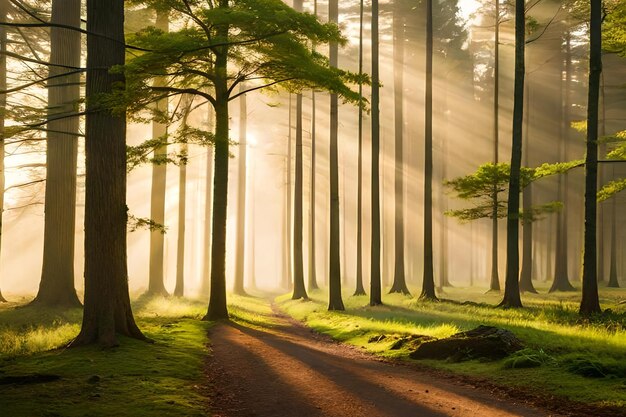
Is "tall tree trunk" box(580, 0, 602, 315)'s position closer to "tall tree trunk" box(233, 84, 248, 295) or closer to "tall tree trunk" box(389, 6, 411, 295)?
"tall tree trunk" box(389, 6, 411, 295)

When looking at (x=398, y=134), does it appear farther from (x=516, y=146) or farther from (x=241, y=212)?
(x=241, y=212)

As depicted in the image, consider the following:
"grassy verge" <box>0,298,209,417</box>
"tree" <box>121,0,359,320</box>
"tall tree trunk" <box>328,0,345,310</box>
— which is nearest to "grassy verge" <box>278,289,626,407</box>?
"tall tree trunk" <box>328,0,345,310</box>

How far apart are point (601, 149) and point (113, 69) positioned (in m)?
33.3

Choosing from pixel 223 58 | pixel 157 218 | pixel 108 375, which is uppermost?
pixel 223 58

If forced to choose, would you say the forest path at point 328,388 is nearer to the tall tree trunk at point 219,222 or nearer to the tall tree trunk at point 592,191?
the tall tree trunk at point 219,222

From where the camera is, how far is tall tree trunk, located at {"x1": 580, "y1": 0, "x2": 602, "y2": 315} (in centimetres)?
1541

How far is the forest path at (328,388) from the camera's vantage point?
21.3 feet

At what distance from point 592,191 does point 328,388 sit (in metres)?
12.1

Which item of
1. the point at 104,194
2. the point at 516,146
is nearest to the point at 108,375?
the point at 104,194

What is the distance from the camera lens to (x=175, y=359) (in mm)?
8953

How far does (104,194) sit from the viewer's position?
379 inches

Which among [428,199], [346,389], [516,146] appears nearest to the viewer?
[346,389]

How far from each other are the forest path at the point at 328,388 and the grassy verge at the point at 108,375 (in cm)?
43

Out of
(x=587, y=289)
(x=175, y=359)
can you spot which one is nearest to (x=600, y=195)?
(x=587, y=289)
